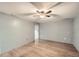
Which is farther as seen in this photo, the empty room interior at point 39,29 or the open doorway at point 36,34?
the open doorway at point 36,34

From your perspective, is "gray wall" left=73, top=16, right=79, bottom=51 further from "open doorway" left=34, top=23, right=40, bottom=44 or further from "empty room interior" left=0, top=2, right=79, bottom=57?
"open doorway" left=34, top=23, right=40, bottom=44

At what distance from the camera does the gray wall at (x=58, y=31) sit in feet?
4.91

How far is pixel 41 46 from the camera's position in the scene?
158cm

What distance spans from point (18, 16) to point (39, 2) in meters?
0.45

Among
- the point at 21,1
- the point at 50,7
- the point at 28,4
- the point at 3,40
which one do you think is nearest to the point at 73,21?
the point at 50,7

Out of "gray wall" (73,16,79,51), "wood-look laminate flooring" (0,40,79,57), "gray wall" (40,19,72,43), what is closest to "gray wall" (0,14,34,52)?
"wood-look laminate flooring" (0,40,79,57)

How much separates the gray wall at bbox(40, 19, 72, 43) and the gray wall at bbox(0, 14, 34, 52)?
248 mm

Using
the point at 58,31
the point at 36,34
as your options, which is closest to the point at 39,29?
the point at 36,34

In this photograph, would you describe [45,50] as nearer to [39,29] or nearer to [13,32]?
[39,29]

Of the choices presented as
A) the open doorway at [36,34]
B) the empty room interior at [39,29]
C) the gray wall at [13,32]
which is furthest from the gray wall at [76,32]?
the gray wall at [13,32]

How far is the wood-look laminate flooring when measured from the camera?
4.77 ft

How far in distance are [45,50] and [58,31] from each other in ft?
1.47

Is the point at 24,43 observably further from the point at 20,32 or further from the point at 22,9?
the point at 22,9

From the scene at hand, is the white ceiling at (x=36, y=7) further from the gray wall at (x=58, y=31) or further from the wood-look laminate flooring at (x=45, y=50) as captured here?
the wood-look laminate flooring at (x=45, y=50)
